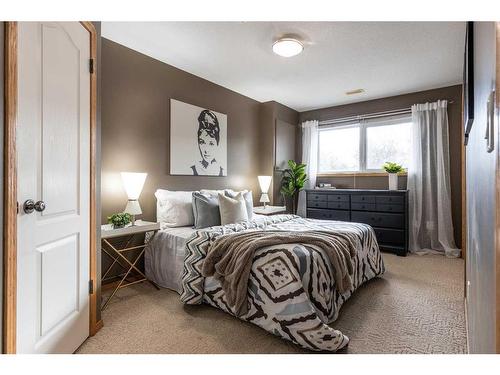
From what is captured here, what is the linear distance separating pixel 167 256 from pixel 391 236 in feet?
10.9

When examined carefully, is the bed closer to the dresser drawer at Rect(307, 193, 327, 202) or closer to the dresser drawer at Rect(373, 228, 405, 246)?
the dresser drawer at Rect(373, 228, 405, 246)

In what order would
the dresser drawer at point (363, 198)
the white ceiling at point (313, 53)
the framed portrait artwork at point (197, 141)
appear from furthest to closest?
1. the dresser drawer at point (363, 198)
2. the framed portrait artwork at point (197, 141)
3. the white ceiling at point (313, 53)

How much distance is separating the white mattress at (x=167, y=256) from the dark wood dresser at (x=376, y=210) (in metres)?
2.62

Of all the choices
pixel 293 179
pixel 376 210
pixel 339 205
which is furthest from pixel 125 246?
pixel 376 210

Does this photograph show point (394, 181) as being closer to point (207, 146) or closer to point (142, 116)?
point (207, 146)

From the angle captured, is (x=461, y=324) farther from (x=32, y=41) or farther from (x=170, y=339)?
(x=32, y=41)

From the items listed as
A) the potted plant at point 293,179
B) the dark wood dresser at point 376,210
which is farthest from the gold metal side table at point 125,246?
the dark wood dresser at point 376,210

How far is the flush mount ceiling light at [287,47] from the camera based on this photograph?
2730mm

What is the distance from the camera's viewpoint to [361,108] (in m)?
4.82

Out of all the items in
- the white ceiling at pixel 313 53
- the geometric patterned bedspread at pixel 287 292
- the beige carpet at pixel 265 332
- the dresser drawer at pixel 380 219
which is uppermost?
the white ceiling at pixel 313 53

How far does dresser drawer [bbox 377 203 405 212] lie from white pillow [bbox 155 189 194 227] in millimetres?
2926

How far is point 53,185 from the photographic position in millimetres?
1487

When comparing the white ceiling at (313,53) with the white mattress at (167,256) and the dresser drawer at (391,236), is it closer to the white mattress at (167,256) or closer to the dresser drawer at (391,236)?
the white mattress at (167,256)
